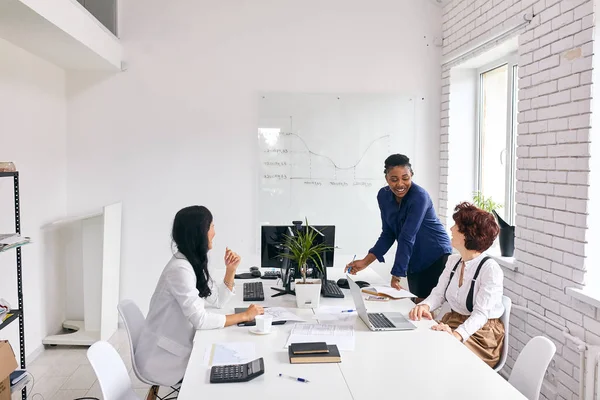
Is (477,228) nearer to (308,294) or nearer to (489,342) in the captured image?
(489,342)

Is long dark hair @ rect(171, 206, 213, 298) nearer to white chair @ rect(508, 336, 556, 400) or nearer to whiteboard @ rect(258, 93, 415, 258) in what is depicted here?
white chair @ rect(508, 336, 556, 400)

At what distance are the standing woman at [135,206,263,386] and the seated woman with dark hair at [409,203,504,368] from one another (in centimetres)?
98

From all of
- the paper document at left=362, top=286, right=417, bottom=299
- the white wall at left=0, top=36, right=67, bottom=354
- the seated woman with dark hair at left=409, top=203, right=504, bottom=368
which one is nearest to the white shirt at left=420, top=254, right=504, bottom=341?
the seated woman with dark hair at left=409, top=203, right=504, bottom=368

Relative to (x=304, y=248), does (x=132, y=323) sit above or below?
below

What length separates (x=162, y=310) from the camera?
252 cm

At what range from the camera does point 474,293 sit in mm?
2605

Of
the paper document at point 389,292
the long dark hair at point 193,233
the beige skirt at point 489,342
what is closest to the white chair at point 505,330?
the beige skirt at point 489,342

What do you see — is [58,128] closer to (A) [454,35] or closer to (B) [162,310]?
(B) [162,310]

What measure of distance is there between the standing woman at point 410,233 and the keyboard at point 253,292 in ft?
2.19

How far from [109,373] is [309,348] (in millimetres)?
772

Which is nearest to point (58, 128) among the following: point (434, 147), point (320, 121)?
point (320, 121)

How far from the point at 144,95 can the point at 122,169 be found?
2.27ft

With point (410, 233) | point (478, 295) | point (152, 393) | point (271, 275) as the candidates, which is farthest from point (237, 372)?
point (410, 233)

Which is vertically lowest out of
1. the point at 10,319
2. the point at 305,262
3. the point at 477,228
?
the point at 10,319
